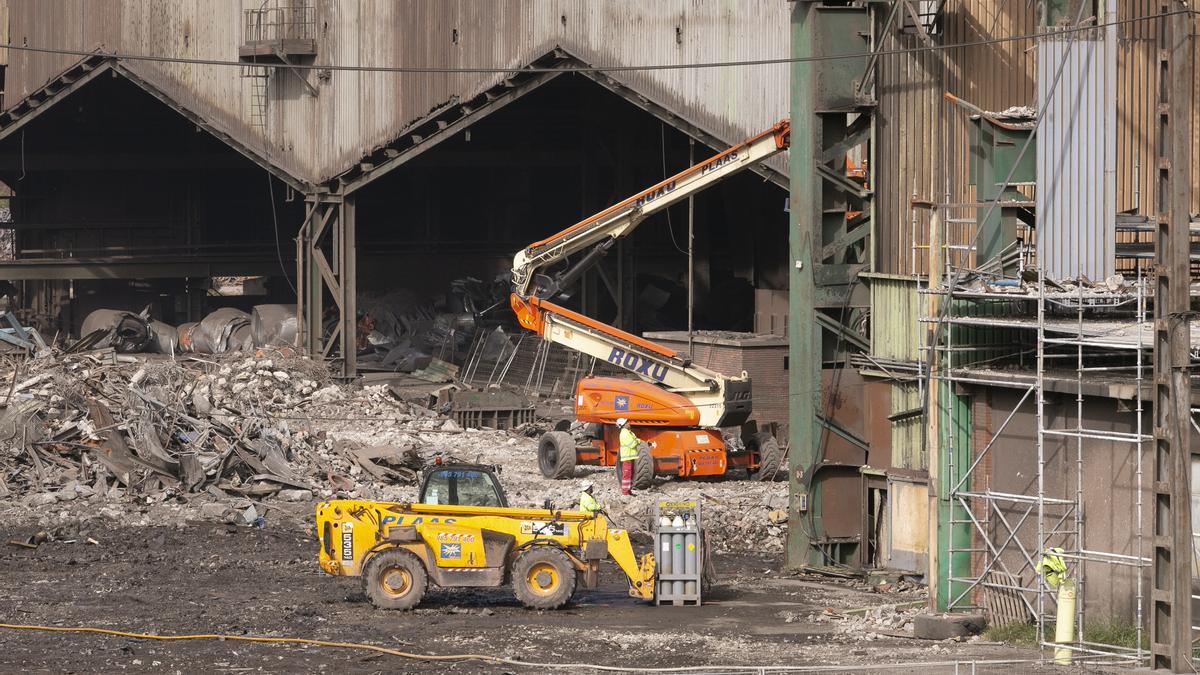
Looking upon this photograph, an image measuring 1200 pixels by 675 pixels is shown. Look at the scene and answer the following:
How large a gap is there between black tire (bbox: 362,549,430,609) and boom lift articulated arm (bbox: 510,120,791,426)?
9.89 m

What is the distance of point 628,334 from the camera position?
1219 inches

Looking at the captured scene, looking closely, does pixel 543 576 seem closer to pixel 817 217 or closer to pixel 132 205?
pixel 817 217

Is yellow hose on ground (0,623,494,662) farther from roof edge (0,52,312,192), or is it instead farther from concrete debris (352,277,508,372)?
concrete debris (352,277,508,372)

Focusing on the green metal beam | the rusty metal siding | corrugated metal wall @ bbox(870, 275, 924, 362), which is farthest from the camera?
the green metal beam

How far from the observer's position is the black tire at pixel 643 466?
1151 inches

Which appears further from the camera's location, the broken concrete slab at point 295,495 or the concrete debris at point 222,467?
the broken concrete slab at point 295,495

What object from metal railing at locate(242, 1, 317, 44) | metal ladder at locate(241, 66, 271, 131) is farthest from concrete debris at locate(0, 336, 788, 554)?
metal railing at locate(242, 1, 317, 44)

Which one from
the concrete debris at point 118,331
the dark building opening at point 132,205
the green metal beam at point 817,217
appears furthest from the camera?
the dark building opening at point 132,205

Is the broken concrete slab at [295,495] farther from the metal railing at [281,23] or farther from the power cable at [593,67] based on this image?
the metal railing at [281,23]

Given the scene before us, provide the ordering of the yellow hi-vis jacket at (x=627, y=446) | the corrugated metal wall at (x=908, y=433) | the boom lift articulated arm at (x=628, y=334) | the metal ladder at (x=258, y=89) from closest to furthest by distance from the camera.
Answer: the corrugated metal wall at (x=908, y=433)
the yellow hi-vis jacket at (x=627, y=446)
the boom lift articulated arm at (x=628, y=334)
the metal ladder at (x=258, y=89)

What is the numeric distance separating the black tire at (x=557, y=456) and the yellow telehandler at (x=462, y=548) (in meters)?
9.49

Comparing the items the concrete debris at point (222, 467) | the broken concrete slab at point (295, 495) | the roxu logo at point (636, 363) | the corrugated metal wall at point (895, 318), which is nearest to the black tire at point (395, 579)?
the concrete debris at point (222, 467)

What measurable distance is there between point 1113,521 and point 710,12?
17729mm

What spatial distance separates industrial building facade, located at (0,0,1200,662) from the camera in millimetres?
20094
